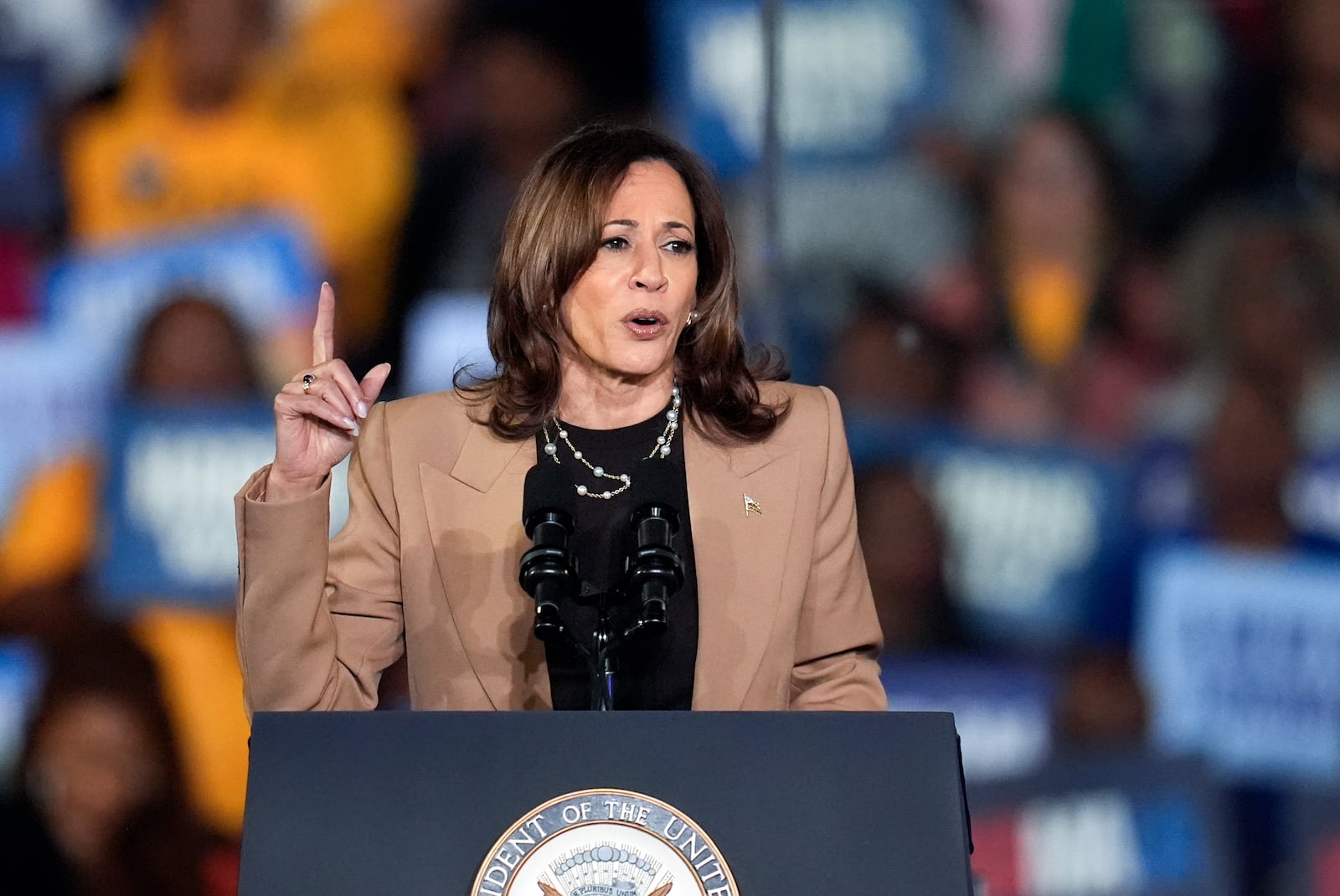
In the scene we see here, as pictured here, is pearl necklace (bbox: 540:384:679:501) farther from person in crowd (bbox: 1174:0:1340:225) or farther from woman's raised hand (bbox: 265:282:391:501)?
person in crowd (bbox: 1174:0:1340:225)

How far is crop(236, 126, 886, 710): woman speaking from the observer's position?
1886mm

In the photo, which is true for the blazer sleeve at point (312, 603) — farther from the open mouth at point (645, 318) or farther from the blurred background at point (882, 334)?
the blurred background at point (882, 334)

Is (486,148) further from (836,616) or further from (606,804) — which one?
(606,804)

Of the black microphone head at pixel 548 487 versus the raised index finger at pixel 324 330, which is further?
the black microphone head at pixel 548 487

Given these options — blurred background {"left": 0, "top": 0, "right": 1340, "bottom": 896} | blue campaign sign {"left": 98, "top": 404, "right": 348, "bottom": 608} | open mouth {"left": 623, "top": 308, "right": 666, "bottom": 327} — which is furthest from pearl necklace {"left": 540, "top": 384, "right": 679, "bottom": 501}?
blue campaign sign {"left": 98, "top": 404, "right": 348, "bottom": 608}

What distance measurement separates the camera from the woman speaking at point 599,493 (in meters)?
1.89

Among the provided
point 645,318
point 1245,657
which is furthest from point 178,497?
point 1245,657

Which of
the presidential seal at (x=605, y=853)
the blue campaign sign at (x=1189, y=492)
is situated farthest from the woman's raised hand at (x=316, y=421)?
the blue campaign sign at (x=1189, y=492)

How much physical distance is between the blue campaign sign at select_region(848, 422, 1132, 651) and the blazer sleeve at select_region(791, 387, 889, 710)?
203 cm

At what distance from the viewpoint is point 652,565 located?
151 centimetres

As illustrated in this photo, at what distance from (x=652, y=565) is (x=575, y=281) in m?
0.57

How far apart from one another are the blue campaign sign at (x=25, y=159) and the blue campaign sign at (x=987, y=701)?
2.39 m

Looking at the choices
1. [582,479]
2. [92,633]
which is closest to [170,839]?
[92,633]

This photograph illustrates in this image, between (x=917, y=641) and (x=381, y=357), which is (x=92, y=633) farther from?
(x=917, y=641)
